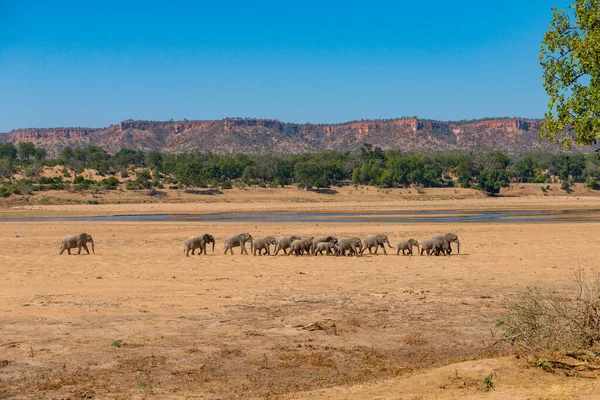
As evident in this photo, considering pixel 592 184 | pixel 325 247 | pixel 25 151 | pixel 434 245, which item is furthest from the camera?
pixel 25 151

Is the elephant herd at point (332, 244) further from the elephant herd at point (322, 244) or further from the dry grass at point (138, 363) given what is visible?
the dry grass at point (138, 363)

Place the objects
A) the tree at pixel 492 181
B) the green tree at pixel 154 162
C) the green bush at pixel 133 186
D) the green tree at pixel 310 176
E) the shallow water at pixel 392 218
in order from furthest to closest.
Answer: the green tree at pixel 154 162
the green tree at pixel 310 176
the tree at pixel 492 181
the green bush at pixel 133 186
the shallow water at pixel 392 218

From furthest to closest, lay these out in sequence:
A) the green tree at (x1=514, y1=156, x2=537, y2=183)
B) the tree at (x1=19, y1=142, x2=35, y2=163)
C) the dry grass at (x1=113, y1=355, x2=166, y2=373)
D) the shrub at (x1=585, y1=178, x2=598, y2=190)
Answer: the tree at (x1=19, y1=142, x2=35, y2=163) → the green tree at (x1=514, y1=156, x2=537, y2=183) → the shrub at (x1=585, y1=178, x2=598, y2=190) → the dry grass at (x1=113, y1=355, x2=166, y2=373)

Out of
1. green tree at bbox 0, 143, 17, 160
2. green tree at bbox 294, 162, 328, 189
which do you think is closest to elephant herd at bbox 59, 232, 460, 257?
green tree at bbox 294, 162, 328, 189

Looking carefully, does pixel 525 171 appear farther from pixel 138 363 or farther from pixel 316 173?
pixel 138 363

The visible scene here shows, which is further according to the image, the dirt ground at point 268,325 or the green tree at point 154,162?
the green tree at point 154,162

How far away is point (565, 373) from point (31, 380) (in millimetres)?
7976

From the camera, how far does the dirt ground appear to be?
10664 millimetres

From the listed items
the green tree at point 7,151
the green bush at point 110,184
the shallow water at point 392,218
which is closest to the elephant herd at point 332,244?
the shallow water at point 392,218

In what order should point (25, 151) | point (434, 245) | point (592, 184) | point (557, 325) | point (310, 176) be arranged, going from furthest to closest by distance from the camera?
point (25, 151) → point (592, 184) → point (310, 176) → point (434, 245) → point (557, 325)

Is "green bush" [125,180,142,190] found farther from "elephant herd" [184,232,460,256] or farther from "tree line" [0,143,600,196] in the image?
"elephant herd" [184,232,460,256]

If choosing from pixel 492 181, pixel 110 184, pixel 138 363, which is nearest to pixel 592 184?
pixel 492 181

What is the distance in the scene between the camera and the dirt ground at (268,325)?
35.0 ft

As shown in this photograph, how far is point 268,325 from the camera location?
14.9 metres
